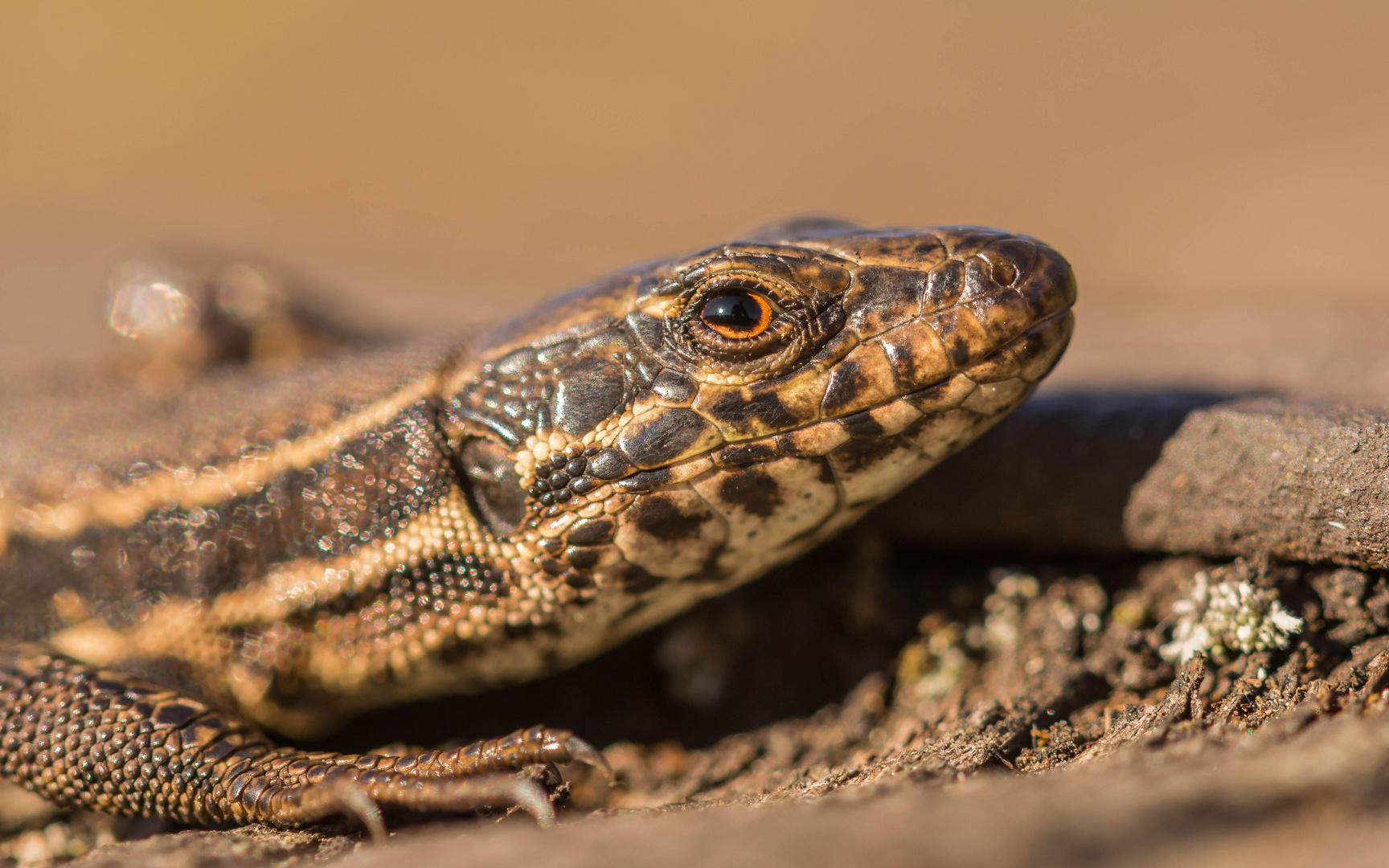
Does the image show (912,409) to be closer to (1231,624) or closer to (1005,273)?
(1005,273)

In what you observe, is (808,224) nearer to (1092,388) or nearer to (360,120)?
(1092,388)

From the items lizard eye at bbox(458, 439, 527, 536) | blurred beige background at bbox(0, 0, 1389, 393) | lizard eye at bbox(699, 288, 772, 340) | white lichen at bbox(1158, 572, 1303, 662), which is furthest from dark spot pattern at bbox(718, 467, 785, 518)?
blurred beige background at bbox(0, 0, 1389, 393)

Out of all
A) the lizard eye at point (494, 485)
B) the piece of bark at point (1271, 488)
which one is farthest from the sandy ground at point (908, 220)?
the lizard eye at point (494, 485)

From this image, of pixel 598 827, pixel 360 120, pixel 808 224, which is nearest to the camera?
pixel 598 827

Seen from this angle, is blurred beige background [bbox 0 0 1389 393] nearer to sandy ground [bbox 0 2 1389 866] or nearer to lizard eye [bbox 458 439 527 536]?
sandy ground [bbox 0 2 1389 866]

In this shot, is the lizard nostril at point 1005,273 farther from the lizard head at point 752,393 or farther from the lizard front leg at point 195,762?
the lizard front leg at point 195,762

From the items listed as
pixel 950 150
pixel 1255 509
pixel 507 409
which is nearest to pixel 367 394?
pixel 507 409
